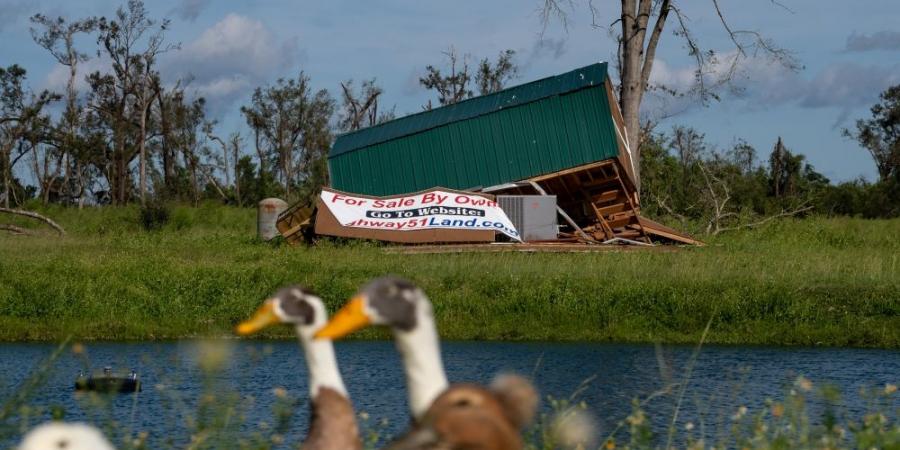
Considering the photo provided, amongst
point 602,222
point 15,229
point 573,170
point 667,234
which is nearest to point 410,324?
point 573,170

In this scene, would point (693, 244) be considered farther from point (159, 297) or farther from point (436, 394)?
point (436, 394)

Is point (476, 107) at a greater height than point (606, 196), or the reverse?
point (476, 107)

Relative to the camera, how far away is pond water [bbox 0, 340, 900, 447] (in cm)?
1662

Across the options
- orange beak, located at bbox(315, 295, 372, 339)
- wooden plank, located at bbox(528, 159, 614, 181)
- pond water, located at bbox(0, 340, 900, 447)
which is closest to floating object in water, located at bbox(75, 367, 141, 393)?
pond water, located at bbox(0, 340, 900, 447)

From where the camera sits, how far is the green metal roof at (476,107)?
114ft

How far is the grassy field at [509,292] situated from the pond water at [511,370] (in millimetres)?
1049

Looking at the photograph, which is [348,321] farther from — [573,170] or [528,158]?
[528,158]

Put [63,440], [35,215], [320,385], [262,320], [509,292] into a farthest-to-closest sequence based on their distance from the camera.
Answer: [35,215] < [509,292] < [320,385] < [262,320] < [63,440]

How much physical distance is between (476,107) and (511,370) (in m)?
17.6

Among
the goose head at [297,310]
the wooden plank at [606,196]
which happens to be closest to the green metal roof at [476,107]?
the wooden plank at [606,196]

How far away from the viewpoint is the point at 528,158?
35.3 meters

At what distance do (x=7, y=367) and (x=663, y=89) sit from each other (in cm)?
2685

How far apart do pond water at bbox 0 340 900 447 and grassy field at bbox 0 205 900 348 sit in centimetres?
105

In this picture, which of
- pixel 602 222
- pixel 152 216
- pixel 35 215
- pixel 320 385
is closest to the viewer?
pixel 320 385
